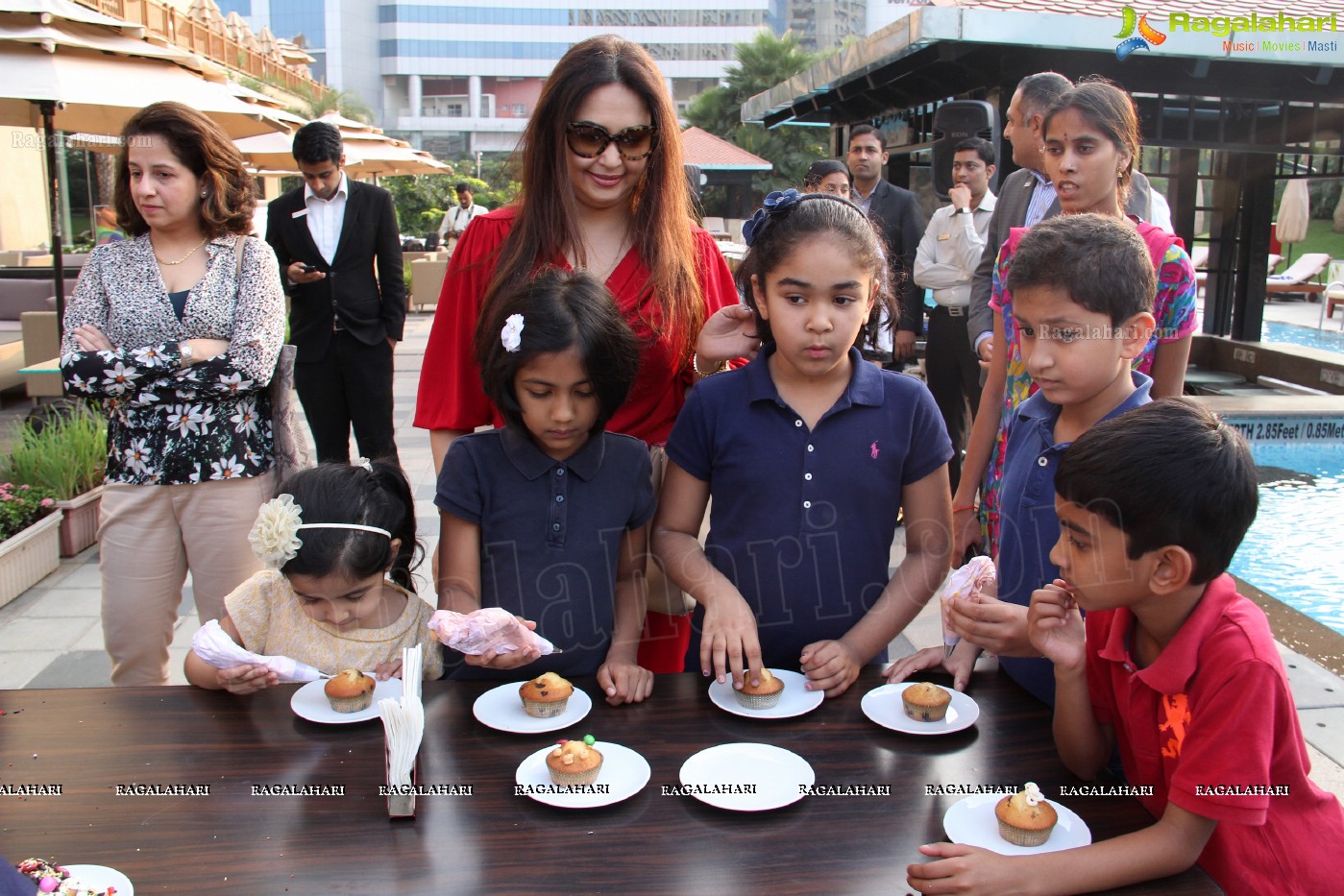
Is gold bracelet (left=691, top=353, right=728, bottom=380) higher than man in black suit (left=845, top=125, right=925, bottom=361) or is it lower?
lower

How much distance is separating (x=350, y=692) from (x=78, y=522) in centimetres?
395

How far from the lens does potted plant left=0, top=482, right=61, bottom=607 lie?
13.5ft

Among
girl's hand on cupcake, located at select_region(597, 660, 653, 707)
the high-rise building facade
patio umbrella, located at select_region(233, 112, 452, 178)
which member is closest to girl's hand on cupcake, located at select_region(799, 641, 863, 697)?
girl's hand on cupcake, located at select_region(597, 660, 653, 707)

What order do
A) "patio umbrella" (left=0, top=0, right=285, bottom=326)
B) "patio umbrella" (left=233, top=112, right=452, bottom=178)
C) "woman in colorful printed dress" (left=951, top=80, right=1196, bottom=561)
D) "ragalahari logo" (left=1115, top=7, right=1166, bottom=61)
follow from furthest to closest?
"patio umbrella" (left=233, top=112, right=452, bottom=178) < "ragalahari logo" (left=1115, top=7, right=1166, bottom=61) < "patio umbrella" (left=0, top=0, right=285, bottom=326) < "woman in colorful printed dress" (left=951, top=80, right=1196, bottom=561)

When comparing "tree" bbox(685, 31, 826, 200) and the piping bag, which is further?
"tree" bbox(685, 31, 826, 200)

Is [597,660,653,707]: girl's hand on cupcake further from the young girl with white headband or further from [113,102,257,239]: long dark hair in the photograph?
[113,102,257,239]: long dark hair

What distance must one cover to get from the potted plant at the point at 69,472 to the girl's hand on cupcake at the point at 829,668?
4.11 metres

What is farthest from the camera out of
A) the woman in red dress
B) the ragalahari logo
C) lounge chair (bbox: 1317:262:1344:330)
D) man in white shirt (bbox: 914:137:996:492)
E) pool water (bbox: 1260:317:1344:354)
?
lounge chair (bbox: 1317:262:1344:330)

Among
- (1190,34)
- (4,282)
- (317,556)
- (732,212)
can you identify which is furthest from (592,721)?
(732,212)

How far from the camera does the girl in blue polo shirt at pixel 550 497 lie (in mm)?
1843

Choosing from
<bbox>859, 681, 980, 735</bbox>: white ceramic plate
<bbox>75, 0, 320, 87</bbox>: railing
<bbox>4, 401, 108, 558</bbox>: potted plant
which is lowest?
<bbox>4, 401, 108, 558</bbox>: potted plant

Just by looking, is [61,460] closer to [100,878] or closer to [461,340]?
[461,340]

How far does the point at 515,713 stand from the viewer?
157 cm

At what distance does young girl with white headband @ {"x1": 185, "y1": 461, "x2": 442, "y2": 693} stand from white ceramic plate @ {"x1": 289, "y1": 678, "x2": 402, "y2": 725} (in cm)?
9
